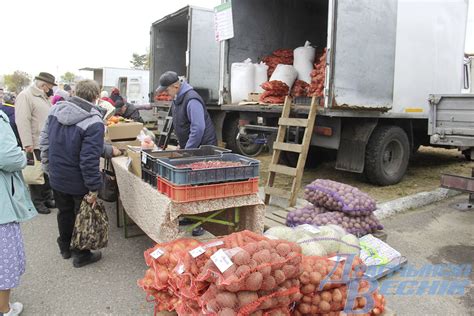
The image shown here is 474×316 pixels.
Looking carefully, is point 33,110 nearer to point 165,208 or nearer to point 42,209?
point 42,209

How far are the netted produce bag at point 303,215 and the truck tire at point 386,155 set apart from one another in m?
2.33

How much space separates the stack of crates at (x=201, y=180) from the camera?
121 inches

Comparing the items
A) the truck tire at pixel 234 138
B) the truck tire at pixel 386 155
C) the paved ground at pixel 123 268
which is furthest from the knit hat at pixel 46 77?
the truck tire at pixel 386 155

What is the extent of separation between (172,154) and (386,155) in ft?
13.5

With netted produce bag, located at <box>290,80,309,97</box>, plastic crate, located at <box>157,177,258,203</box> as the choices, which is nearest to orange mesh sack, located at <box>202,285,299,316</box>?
plastic crate, located at <box>157,177,258,203</box>

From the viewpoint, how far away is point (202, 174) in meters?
3.13

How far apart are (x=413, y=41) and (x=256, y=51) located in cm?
264

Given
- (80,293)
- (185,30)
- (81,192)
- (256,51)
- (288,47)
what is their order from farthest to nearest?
(185,30) < (288,47) < (256,51) < (81,192) < (80,293)

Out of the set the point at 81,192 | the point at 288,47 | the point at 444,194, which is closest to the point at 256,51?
the point at 288,47

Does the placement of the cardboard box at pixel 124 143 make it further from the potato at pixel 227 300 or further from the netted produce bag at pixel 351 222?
the potato at pixel 227 300

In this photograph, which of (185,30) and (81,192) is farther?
(185,30)

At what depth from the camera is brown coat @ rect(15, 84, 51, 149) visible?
536cm

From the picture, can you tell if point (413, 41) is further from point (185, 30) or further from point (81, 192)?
point (185, 30)

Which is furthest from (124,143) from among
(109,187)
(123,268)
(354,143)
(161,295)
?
(354,143)
